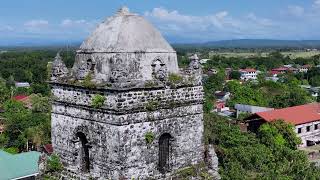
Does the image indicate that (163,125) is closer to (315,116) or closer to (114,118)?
(114,118)

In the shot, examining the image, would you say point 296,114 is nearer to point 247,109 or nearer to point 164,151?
point 247,109

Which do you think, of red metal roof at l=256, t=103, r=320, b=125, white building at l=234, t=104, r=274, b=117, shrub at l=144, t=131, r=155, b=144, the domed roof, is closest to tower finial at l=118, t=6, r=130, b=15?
the domed roof

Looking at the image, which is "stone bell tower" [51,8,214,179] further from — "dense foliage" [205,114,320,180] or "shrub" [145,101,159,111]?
"dense foliage" [205,114,320,180]

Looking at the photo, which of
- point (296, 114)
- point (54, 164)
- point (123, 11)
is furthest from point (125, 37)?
point (296, 114)

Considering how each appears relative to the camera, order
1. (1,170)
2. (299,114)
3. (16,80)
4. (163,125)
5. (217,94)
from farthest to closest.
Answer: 1. (16,80)
2. (217,94)
3. (299,114)
4. (1,170)
5. (163,125)

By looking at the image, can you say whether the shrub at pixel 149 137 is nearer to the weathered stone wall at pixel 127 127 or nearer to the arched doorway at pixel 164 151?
the weathered stone wall at pixel 127 127

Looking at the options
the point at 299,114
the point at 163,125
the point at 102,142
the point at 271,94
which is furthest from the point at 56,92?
the point at 271,94
